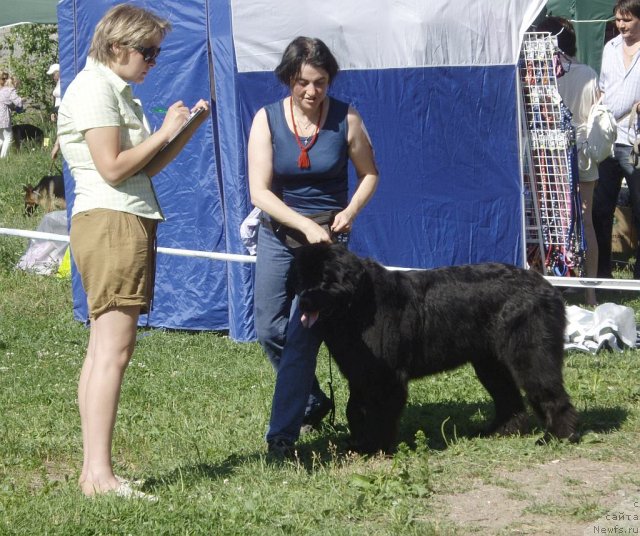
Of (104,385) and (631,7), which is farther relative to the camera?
(631,7)

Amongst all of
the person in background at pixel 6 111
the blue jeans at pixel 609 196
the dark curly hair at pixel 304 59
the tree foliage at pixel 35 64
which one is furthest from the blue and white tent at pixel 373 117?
the tree foliage at pixel 35 64

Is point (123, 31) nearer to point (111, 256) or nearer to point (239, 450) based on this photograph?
point (111, 256)

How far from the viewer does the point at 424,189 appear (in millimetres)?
7699

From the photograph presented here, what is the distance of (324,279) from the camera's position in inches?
171

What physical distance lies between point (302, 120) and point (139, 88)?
340 centimetres

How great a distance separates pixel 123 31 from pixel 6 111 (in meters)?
14.5

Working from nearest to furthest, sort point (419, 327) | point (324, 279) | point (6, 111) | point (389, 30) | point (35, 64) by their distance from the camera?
point (324, 279)
point (419, 327)
point (389, 30)
point (6, 111)
point (35, 64)

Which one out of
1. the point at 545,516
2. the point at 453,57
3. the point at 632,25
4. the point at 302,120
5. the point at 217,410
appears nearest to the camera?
the point at 545,516

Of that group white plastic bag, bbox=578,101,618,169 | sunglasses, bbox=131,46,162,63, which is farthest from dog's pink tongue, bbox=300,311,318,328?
white plastic bag, bbox=578,101,618,169

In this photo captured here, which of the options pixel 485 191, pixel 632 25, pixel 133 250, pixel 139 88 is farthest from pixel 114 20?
pixel 632 25

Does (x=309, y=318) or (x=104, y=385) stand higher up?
(x=309, y=318)

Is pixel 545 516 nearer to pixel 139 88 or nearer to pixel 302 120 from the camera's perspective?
pixel 302 120

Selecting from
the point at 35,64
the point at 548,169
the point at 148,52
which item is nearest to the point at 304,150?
the point at 148,52

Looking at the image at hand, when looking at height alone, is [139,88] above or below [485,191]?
above
